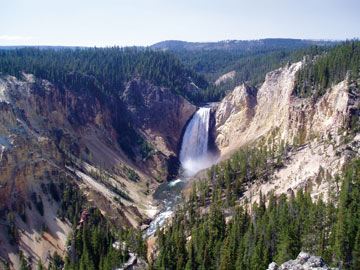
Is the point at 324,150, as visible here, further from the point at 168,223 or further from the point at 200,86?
the point at 200,86

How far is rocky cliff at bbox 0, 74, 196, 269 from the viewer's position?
195ft

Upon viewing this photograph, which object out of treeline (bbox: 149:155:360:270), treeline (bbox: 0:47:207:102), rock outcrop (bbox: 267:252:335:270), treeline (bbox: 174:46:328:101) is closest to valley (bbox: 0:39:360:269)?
treeline (bbox: 149:155:360:270)

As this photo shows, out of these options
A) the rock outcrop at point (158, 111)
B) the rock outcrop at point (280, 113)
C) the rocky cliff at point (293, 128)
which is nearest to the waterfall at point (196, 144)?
the rock outcrop at point (158, 111)

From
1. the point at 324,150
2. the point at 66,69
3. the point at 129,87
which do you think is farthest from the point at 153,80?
the point at 324,150

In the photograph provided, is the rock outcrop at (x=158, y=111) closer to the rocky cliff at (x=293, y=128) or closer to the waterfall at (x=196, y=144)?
the waterfall at (x=196, y=144)

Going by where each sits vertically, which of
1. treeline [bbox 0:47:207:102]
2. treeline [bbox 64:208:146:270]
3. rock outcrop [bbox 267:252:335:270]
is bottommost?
treeline [bbox 64:208:146:270]

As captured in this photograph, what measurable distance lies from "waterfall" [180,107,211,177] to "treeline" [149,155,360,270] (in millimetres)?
45463

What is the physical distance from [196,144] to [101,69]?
41144mm

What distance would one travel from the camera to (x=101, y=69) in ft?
397

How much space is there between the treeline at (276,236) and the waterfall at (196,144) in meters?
45.5

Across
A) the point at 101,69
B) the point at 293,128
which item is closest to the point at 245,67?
the point at 101,69

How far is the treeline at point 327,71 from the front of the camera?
228 feet

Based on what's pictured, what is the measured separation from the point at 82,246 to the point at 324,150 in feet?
129

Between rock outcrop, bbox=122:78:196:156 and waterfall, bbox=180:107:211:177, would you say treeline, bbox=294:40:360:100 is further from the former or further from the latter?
rock outcrop, bbox=122:78:196:156
